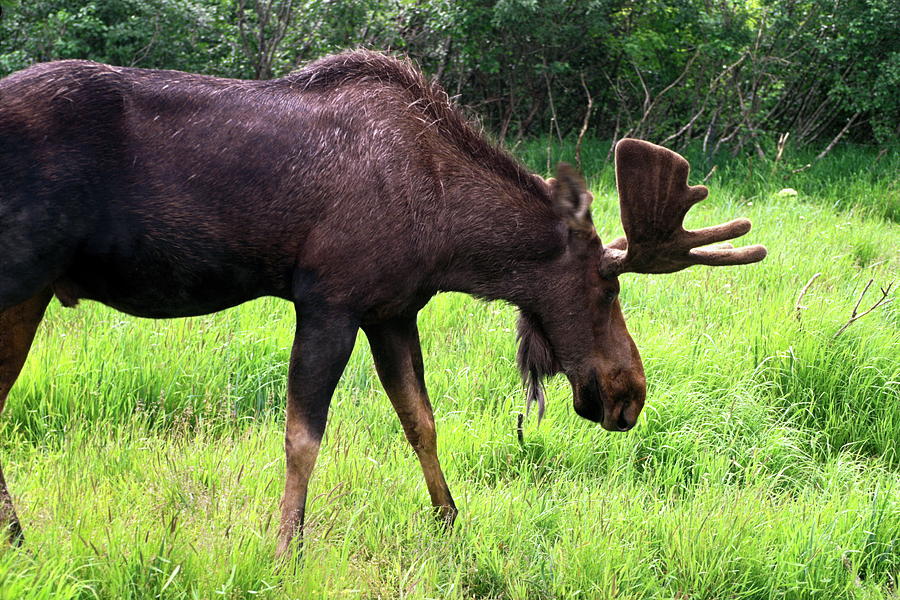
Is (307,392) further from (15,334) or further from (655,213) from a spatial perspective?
(655,213)

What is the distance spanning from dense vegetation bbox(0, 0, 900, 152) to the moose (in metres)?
6.59

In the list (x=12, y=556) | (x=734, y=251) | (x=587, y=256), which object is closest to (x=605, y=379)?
(x=587, y=256)

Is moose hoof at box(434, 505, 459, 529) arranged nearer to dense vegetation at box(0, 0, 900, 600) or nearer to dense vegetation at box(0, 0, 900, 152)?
dense vegetation at box(0, 0, 900, 600)

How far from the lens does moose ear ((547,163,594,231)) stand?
364cm

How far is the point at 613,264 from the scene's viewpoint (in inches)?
149

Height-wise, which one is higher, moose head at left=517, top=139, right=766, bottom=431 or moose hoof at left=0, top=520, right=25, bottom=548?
moose head at left=517, top=139, right=766, bottom=431

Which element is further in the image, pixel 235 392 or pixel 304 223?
pixel 235 392

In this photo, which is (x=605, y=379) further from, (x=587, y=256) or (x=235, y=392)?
(x=235, y=392)

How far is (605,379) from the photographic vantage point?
3.87 meters

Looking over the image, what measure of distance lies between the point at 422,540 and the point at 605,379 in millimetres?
973

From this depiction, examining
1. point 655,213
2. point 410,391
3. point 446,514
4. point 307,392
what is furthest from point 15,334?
point 655,213

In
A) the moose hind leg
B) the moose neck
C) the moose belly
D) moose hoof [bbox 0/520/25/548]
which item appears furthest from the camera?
the moose neck

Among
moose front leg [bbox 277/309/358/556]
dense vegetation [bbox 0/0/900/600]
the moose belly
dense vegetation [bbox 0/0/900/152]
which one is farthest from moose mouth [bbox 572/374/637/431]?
dense vegetation [bbox 0/0/900/152]

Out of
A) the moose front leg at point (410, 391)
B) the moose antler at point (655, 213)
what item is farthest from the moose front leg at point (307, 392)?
the moose antler at point (655, 213)
